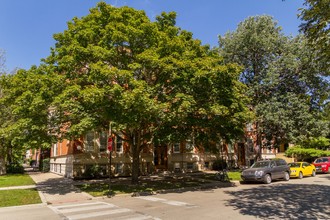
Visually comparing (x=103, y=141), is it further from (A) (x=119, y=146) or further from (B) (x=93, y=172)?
(B) (x=93, y=172)

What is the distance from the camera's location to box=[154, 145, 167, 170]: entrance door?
2817 cm

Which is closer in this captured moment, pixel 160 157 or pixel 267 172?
pixel 267 172

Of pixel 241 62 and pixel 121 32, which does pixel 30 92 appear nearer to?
pixel 121 32

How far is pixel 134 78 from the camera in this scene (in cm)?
1565

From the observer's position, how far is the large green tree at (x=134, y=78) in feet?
44.2

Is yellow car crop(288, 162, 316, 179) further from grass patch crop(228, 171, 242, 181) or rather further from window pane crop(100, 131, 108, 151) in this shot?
window pane crop(100, 131, 108, 151)

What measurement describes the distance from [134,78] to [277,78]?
15.5 m

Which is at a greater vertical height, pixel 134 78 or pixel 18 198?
pixel 134 78

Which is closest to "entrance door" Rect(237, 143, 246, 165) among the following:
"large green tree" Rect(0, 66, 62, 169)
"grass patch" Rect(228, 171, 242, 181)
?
"grass patch" Rect(228, 171, 242, 181)

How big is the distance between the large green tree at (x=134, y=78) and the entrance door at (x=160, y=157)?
10346mm

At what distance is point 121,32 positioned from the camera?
14.6m

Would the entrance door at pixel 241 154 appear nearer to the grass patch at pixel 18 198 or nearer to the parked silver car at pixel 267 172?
the parked silver car at pixel 267 172

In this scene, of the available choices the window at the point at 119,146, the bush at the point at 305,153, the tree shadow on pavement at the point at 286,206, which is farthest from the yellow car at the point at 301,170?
the window at the point at 119,146

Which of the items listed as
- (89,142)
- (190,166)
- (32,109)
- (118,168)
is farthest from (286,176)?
(32,109)
